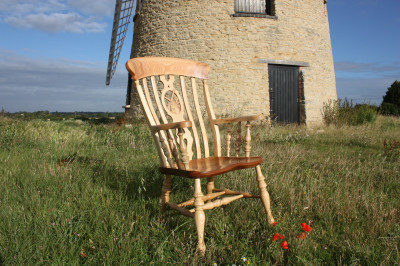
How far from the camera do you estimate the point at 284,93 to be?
31.0ft

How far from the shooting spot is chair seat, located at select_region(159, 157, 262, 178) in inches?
75.2

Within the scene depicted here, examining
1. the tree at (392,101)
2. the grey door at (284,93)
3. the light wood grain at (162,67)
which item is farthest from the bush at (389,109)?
the light wood grain at (162,67)

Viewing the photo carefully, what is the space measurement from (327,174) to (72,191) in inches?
110

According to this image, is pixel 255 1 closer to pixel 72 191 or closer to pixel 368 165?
pixel 368 165

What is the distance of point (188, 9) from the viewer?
29.2ft

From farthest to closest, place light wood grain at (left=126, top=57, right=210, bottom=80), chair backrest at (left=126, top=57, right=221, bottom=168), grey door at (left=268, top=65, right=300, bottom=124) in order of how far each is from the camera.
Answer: grey door at (left=268, top=65, right=300, bottom=124) < light wood grain at (left=126, top=57, right=210, bottom=80) < chair backrest at (left=126, top=57, right=221, bottom=168)

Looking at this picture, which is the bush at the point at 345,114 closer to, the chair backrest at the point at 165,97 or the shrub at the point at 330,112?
the shrub at the point at 330,112

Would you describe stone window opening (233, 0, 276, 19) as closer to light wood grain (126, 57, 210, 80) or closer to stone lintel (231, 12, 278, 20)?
stone lintel (231, 12, 278, 20)

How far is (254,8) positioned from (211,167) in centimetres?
846

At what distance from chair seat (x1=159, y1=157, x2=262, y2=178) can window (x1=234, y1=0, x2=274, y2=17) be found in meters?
7.56

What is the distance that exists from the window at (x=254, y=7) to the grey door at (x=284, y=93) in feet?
5.45

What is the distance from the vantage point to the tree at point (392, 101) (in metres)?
14.9

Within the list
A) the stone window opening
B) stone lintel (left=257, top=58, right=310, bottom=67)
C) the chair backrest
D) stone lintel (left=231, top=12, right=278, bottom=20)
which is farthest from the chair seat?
the stone window opening

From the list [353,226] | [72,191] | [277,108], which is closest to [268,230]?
[353,226]
